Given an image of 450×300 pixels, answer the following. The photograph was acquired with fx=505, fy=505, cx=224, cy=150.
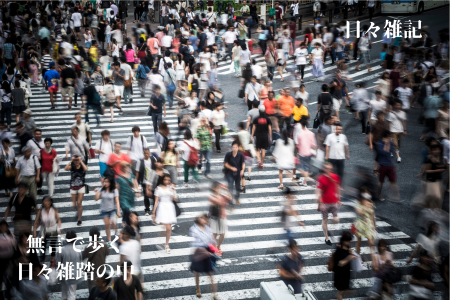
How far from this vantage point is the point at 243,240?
421 inches

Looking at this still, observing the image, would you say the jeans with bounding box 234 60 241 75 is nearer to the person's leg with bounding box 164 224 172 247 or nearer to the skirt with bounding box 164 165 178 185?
the skirt with bounding box 164 165 178 185

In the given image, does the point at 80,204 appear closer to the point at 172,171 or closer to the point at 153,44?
the point at 172,171

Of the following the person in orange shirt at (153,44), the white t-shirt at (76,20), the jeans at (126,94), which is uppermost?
the white t-shirt at (76,20)

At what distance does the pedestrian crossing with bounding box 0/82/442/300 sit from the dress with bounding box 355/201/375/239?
29.5 inches

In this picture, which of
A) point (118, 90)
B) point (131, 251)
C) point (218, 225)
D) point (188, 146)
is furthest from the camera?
point (118, 90)

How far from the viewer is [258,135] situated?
13.5 m

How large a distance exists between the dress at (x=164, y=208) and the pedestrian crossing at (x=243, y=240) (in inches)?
33.2

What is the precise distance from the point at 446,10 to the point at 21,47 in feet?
89.3

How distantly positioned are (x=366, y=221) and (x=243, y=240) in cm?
265

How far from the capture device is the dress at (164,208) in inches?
386

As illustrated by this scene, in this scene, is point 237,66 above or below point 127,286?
above

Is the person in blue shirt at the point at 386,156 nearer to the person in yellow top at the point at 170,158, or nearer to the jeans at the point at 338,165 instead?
the jeans at the point at 338,165

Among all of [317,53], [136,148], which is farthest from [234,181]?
[317,53]

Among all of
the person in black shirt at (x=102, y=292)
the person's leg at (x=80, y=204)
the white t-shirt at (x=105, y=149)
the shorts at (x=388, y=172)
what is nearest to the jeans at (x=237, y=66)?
the white t-shirt at (x=105, y=149)
